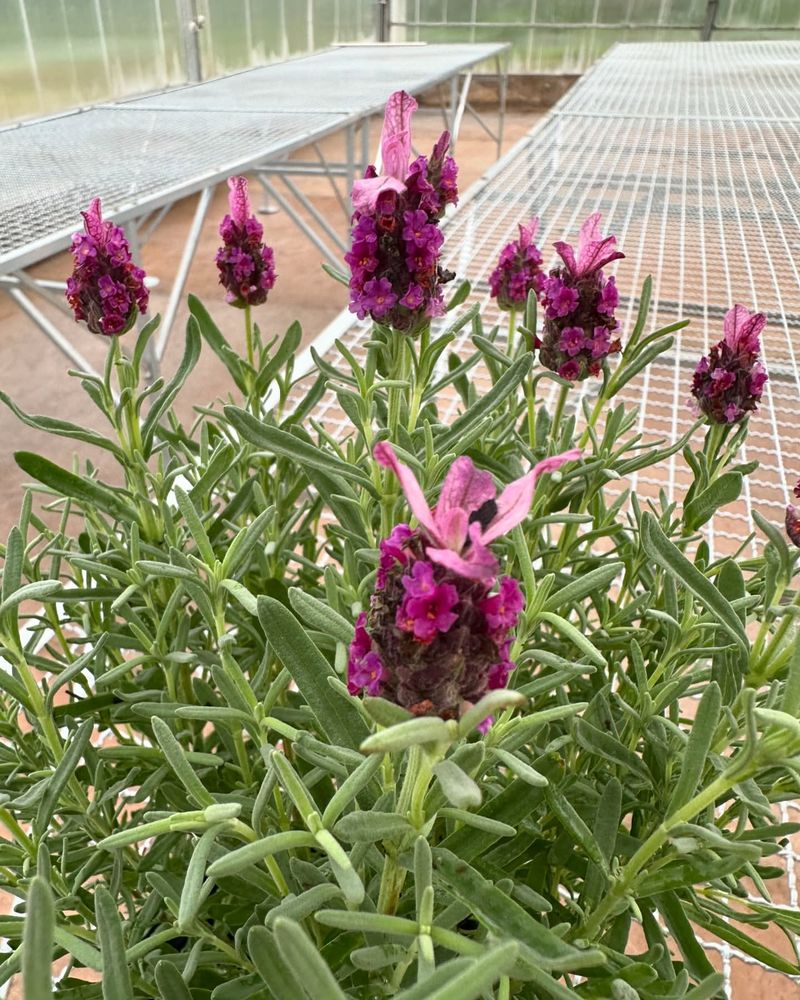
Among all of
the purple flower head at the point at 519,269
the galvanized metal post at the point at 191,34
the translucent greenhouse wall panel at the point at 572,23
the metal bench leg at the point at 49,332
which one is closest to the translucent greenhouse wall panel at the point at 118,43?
the galvanized metal post at the point at 191,34

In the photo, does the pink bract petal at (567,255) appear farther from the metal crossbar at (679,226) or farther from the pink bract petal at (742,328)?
the metal crossbar at (679,226)

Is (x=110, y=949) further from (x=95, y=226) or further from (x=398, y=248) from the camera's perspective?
(x=95, y=226)

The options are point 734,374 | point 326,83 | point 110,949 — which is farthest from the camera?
point 326,83

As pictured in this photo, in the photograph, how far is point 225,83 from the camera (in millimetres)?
3393

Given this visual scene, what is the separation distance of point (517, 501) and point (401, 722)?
103mm

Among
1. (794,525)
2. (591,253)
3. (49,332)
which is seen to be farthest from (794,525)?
(49,332)

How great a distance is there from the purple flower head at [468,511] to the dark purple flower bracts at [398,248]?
0.27 meters

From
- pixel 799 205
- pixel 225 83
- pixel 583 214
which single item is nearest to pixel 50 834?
pixel 583 214

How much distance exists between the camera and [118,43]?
425cm

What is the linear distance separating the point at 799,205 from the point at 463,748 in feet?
6.25

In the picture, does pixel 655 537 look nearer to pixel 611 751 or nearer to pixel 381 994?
pixel 611 751

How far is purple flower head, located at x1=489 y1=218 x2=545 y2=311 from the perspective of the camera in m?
0.81

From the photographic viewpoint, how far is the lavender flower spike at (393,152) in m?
0.46

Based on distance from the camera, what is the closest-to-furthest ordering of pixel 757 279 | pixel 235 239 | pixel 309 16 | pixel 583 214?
1. pixel 235 239
2. pixel 757 279
3. pixel 583 214
4. pixel 309 16
